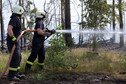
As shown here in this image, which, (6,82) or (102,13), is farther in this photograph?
(102,13)

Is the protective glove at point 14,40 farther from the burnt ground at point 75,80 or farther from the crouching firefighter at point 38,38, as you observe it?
the burnt ground at point 75,80

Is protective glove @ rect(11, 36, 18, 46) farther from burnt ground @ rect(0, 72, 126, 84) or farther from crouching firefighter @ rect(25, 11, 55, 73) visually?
burnt ground @ rect(0, 72, 126, 84)

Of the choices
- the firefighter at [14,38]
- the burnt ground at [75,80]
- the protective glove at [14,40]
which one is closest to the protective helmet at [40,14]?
the firefighter at [14,38]

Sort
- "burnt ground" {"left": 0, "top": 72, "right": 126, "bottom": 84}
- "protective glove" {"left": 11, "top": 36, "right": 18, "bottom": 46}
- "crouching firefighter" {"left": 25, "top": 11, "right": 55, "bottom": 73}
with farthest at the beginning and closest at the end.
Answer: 1. "crouching firefighter" {"left": 25, "top": 11, "right": 55, "bottom": 73}
2. "protective glove" {"left": 11, "top": 36, "right": 18, "bottom": 46}
3. "burnt ground" {"left": 0, "top": 72, "right": 126, "bottom": 84}

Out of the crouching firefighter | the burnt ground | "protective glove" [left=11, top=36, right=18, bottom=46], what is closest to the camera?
the burnt ground

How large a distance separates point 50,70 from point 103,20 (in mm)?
4345

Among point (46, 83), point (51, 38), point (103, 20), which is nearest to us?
point (46, 83)

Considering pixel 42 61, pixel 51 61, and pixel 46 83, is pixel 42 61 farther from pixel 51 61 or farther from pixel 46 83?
pixel 46 83

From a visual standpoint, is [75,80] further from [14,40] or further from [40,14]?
[40,14]

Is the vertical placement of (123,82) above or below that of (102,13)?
below

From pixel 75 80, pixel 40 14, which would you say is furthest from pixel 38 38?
pixel 75 80

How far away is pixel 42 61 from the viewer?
507 centimetres

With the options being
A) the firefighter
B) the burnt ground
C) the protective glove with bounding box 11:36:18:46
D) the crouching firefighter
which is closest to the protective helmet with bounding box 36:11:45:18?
the crouching firefighter

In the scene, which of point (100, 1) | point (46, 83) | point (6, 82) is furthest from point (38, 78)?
point (100, 1)
